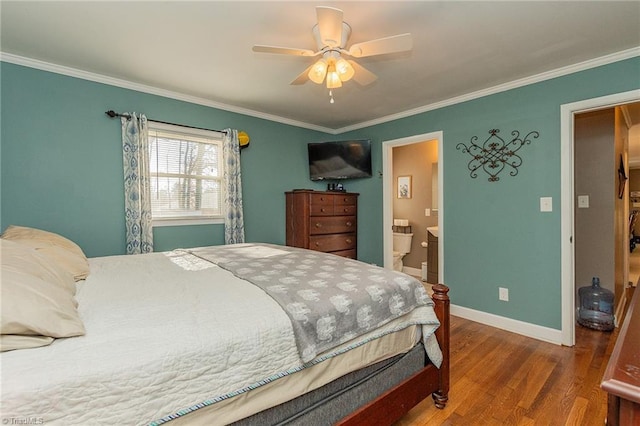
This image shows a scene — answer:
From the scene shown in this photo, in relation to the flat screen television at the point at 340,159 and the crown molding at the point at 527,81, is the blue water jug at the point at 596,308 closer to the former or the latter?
the crown molding at the point at 527,81

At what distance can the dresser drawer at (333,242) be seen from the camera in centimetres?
380

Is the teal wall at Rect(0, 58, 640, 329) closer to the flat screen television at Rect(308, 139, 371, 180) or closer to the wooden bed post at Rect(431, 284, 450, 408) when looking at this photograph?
the flat screen television at Rect(308, 139, 371, 180)

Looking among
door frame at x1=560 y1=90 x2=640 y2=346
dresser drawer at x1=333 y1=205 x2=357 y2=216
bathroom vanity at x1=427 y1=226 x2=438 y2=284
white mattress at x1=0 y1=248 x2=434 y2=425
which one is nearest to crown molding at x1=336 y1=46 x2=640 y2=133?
door frame at x1=560 y1=90 x2=640 y2=346

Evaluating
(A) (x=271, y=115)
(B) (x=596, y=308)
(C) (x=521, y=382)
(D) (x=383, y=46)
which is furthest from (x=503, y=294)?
(A) (x=271, y=115)

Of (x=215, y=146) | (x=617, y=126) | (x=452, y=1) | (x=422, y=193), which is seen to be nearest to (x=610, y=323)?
(x=617, y=126)

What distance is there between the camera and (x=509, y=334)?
9.21 ft

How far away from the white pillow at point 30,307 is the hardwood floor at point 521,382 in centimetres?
167

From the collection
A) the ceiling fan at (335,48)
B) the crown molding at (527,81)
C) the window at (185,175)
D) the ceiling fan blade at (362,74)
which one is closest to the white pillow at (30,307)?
the ceiling fan at (335,48)

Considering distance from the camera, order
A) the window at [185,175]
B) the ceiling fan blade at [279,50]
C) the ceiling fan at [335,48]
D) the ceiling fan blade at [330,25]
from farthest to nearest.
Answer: the window at [185,175], the ceiling fan blade at [279,50], the ceiling fan at [335,48], the ceiling fan blade at [330,25]

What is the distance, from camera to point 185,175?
10.6 feet

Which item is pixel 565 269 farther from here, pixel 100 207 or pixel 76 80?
pixel 76 80

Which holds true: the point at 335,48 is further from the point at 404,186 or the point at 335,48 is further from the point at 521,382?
the point at 404,186

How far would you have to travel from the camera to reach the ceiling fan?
5.29ft

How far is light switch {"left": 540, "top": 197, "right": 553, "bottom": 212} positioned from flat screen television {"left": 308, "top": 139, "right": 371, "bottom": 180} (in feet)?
6.51
